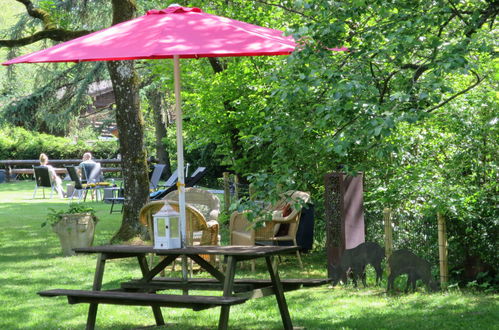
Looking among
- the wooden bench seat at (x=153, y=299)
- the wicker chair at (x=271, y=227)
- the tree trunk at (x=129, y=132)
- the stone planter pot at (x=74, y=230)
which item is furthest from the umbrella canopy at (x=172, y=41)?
the tree trunk at (x=129, y=132)

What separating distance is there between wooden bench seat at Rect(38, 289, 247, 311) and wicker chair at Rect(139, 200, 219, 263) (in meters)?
2.35

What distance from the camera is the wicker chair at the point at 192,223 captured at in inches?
312

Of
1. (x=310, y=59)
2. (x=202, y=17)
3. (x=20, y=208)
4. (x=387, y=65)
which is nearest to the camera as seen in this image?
(x=310, y=59)

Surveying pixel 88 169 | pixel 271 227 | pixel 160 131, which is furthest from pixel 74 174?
pixel 271 227

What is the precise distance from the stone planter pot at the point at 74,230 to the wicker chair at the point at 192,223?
2158 millimetres

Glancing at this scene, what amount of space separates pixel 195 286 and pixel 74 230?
16.1 feet

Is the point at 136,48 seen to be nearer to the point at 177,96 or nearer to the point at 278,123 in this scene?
the point at 177,96

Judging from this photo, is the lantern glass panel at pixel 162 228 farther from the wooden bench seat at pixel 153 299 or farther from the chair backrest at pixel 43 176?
the chair backrest at pixel 43 176

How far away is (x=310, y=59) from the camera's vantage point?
5289 millimetres

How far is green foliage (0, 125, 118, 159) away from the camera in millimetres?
32500

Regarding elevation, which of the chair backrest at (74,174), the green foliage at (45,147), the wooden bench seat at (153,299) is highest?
the green foliage at (45,147)

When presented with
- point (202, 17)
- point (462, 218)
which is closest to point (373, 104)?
point (202, 17)

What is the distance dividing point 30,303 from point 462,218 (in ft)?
13.0

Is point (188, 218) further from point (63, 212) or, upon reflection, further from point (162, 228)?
point (63, 212)
